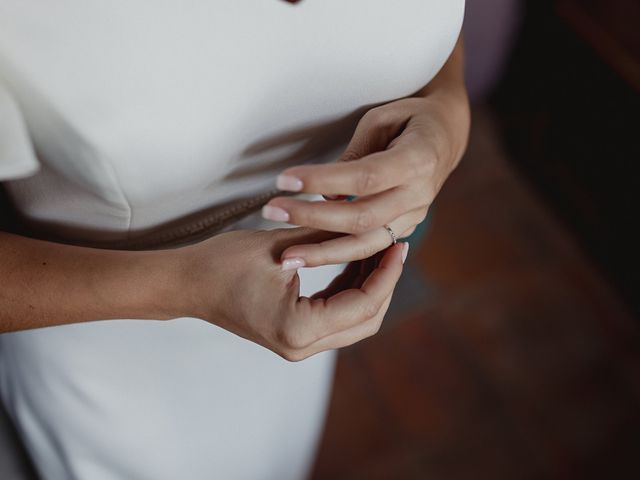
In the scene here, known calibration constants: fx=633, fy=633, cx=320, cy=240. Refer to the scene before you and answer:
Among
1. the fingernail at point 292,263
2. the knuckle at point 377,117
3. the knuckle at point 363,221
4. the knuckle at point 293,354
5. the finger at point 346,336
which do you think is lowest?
the knuckle at point 293,354

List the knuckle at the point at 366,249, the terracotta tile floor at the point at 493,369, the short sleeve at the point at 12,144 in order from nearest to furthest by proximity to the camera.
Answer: the short sleeve at the point at 12,144
the knuckle at the point at 366,249
the terracotta tile floor at the point at 493,369

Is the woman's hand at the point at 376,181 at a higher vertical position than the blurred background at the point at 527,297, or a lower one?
higher

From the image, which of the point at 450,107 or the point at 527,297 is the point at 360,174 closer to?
the point at 450,107

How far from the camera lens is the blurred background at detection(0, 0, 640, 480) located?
1388 mm

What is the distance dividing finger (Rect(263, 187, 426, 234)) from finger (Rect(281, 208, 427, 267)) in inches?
0.5

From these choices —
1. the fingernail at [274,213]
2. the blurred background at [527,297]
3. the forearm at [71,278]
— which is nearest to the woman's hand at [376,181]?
the fingernail at [274,213]

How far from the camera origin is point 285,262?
0.50 meters

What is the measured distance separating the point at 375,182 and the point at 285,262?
0.09 meters

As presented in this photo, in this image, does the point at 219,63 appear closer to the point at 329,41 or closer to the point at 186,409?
the point at 329,41

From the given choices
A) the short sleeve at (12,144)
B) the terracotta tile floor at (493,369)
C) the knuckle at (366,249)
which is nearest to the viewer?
the short sleeve at (12,144)

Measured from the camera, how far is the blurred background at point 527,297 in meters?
1.39

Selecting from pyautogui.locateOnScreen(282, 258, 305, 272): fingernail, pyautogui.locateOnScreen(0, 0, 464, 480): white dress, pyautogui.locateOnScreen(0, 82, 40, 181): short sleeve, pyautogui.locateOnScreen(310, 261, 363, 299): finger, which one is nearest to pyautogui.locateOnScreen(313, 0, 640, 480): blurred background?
pyautogui.locateOnScreen(0, 0, 464, 480): white dress

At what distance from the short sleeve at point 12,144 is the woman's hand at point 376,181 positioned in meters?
0.17

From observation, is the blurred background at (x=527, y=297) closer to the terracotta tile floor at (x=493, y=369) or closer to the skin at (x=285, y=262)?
the terracotta tile floor at (x=493, y=369)
